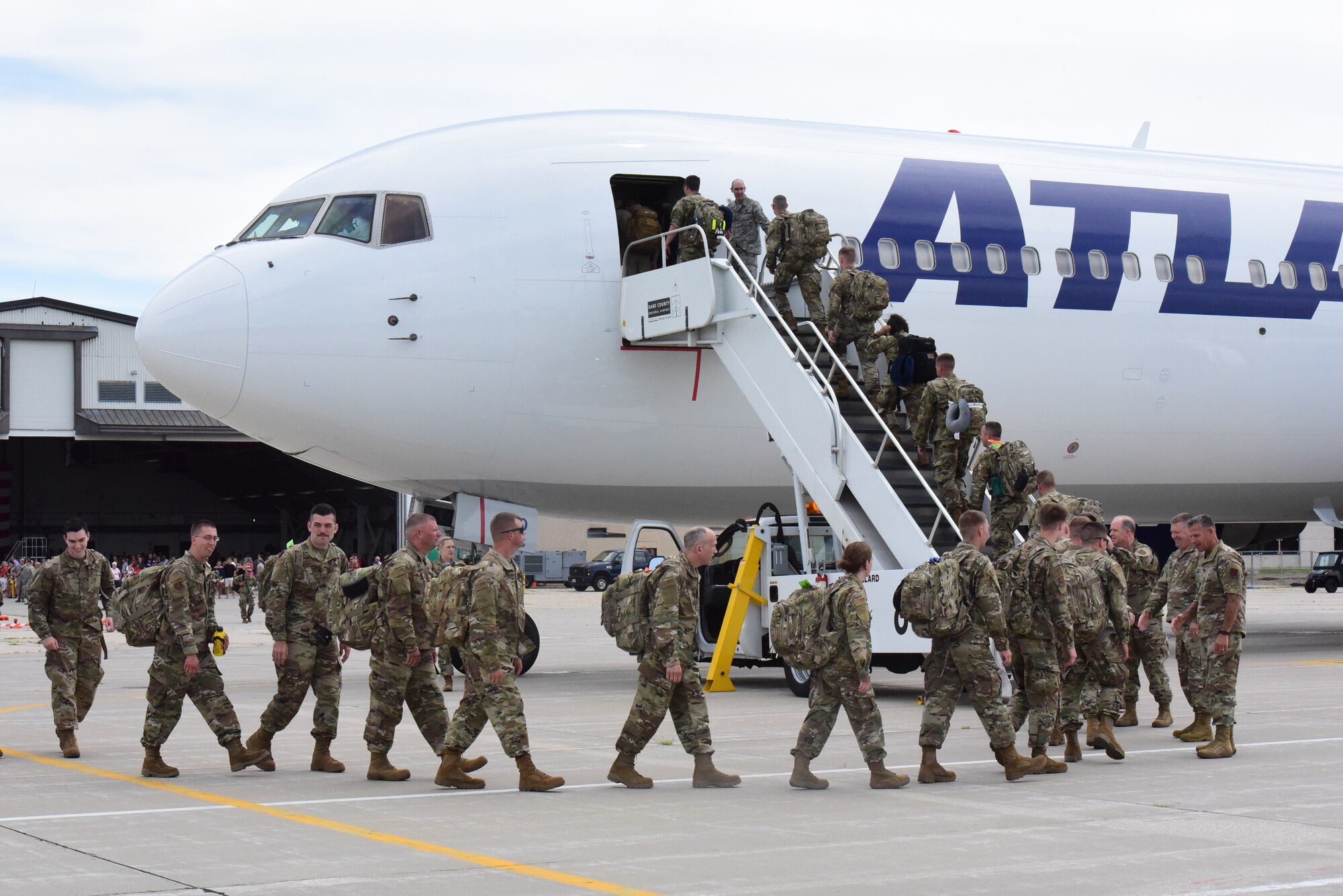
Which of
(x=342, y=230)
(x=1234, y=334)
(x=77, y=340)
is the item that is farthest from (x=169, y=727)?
(x=77, y=340)

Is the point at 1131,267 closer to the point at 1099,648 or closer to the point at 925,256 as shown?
the point at 925,256

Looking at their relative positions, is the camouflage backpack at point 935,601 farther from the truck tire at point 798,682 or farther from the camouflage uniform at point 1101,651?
the truck tire at point 798,682

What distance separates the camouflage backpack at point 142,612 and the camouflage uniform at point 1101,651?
6.42m

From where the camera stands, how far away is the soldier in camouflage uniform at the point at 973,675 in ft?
31.9

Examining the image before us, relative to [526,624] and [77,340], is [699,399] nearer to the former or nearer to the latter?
[526,624]

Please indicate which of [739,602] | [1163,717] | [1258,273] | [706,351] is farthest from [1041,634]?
[1258,273]

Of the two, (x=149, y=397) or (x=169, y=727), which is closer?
(x=169, y=727)

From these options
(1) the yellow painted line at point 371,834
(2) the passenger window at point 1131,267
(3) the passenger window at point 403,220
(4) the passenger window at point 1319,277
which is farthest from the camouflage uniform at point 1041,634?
(4) the passenger window at point 1319,277

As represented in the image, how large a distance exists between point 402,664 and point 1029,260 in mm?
10551

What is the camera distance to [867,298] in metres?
15.5

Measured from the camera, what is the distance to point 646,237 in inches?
647

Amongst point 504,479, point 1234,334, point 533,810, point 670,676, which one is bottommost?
point 533,810

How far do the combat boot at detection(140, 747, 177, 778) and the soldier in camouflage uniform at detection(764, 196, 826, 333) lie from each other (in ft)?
26.2

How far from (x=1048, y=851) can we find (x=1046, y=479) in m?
6.46
